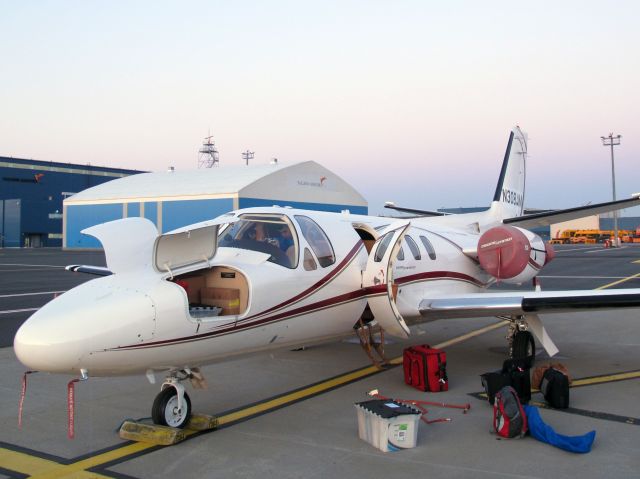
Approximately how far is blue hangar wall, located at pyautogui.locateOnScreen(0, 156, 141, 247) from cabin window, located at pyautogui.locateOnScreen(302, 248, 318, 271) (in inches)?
2967

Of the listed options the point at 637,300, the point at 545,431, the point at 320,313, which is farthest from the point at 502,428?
the point at 637,300

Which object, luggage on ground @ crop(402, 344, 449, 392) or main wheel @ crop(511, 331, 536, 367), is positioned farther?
main wheel @ crop(511, 331, 536, 367)

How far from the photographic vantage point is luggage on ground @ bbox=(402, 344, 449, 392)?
7781 millimetres

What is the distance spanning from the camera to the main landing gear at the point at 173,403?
598cm

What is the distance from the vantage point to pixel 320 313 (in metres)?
7.37

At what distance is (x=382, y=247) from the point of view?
786 centimetres

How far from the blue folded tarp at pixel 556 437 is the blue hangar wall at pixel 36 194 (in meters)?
77.8

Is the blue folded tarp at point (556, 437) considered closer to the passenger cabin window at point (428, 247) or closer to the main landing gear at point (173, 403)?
the main landing gear at point (173, 403)

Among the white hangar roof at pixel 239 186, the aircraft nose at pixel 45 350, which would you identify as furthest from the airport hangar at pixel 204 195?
the aircraft nose at pixel 45 350

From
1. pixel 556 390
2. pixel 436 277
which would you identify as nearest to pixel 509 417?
pixel 556 390

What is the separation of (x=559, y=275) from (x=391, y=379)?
69.4ft

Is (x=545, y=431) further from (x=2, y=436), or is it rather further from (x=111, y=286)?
(x=2, y=436)

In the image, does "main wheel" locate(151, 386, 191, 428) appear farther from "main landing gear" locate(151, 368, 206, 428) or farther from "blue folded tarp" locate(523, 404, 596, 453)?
"blue folded tarp" locate(523, 404, 596, 453)

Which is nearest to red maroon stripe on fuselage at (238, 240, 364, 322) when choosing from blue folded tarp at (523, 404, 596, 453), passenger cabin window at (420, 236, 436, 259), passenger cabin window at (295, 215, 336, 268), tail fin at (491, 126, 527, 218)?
passenger cabin window at (295, 215, 336, 268)
